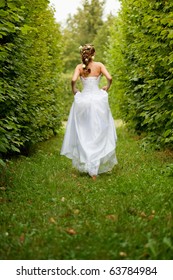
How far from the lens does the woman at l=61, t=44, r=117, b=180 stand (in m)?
7.32

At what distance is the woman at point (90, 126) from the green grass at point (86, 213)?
1.17 feet

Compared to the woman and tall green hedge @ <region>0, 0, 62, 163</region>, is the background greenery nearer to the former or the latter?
tall green hedge @ <region>0, 0, 62, 163</region>

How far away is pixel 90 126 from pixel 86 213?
9.39ft

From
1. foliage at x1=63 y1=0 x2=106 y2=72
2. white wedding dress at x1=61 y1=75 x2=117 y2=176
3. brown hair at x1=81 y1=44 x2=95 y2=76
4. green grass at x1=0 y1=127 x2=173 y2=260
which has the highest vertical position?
foliage at x1=63 y1=0 x2=106 y2=72

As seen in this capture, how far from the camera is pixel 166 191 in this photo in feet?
18.2

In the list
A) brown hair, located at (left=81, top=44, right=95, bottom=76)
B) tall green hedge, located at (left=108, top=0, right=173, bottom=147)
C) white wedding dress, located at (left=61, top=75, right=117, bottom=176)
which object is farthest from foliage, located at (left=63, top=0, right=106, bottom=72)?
white wedding dress, located at (left=61, top=75, right=117, bottom=176)

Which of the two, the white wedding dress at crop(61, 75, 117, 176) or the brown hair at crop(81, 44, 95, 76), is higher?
the brown hair at crop(81, 44, 95, 76)

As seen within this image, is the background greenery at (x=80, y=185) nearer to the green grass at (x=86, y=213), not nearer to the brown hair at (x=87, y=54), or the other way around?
the green grass at (x=86, y=213)

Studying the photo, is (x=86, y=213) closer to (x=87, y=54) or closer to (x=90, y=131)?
(x=90, y=131)

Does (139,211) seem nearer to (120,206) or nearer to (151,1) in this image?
(120,206)

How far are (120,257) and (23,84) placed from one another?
6.16 m

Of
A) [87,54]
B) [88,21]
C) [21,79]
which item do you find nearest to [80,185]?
[87,54]

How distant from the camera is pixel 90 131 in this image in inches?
292

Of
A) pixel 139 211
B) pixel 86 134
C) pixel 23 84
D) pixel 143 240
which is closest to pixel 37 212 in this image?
pixel 139 211
